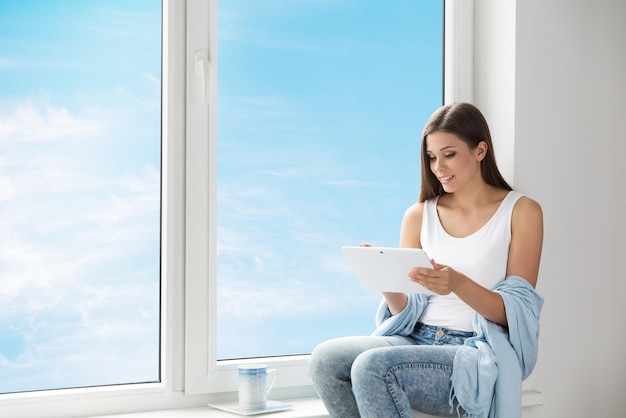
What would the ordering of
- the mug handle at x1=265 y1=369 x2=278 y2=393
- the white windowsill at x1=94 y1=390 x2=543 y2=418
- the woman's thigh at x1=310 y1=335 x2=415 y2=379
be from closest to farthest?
the woman's thigh at x1=310 y1=335 x2=415 y2=379 < the white windowsill at x1=94 y1=390 x2=543 y2=418 < the mug handle at x1=265 y1=369 x2=278 y2=393

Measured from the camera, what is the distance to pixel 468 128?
2.12 meters

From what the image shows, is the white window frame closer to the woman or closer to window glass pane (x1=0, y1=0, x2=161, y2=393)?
window glass pane (x1=0, y1=0, x2=161, y2=393)

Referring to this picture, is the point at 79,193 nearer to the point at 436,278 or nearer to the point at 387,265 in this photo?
the point at 387,265

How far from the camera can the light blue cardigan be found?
5.96 ft

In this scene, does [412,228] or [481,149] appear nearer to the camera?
[481,149]

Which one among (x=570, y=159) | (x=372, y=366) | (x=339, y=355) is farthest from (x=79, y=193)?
(x=570, y=159)

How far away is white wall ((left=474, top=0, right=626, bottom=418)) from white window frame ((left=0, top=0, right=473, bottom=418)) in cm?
91

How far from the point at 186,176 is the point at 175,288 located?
31 cm

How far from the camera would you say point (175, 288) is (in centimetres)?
216

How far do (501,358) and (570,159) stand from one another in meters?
0.87

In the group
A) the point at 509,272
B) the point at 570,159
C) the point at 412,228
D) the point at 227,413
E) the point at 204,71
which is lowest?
the point at 227,413

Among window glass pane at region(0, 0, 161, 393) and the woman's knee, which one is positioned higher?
window glass pane at region(0, 0, 161, 393)

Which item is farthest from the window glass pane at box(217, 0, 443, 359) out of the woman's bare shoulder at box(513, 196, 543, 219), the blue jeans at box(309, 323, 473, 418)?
the woman's bare shoulder at box(513, 196, 543, 219)

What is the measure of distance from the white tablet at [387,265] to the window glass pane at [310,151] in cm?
45
